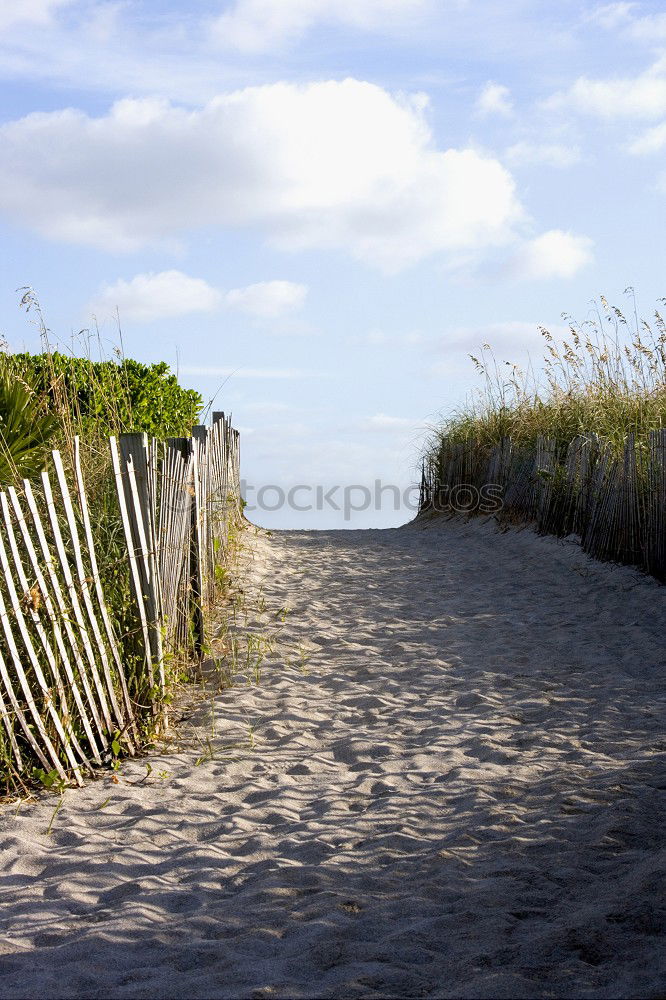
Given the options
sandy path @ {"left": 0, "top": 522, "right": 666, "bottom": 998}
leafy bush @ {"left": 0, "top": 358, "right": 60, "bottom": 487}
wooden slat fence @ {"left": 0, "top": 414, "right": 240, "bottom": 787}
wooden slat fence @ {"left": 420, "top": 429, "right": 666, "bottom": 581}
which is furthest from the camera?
wooden slat fence @ {"left": 420, "top": 429, "right": 666, "bottom": 581}

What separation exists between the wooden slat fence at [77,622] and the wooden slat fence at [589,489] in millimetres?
4182

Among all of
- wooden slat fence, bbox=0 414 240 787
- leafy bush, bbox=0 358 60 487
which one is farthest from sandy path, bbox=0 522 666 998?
A: leafy bush, bbox=0 358 60 487

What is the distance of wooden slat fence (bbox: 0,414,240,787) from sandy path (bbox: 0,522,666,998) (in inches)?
10.2

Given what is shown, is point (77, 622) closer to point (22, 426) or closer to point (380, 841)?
point (380, 841)

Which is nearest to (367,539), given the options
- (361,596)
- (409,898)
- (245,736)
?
(361,596)

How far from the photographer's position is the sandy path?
2504 millimetres

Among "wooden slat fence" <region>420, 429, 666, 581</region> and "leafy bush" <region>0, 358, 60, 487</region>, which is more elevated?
"leafy bush" <region>0, 358, 60, 487</region>

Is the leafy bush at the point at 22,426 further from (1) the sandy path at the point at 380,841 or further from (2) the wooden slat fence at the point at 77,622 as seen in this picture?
(1) the sandy path at the point at 380,841

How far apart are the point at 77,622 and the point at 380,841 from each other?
1561 mm

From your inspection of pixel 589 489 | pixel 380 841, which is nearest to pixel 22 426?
pixel 380 841

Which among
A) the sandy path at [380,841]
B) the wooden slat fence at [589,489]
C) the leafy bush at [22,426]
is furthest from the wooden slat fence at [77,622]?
the wooden slat fence at [589,489]

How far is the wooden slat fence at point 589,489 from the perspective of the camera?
24.6 ft

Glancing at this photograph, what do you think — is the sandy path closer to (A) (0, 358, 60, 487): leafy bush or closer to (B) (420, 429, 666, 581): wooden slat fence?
(B) (420, 429, 666, 581): wooden slat fence

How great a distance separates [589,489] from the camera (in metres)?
8.67
